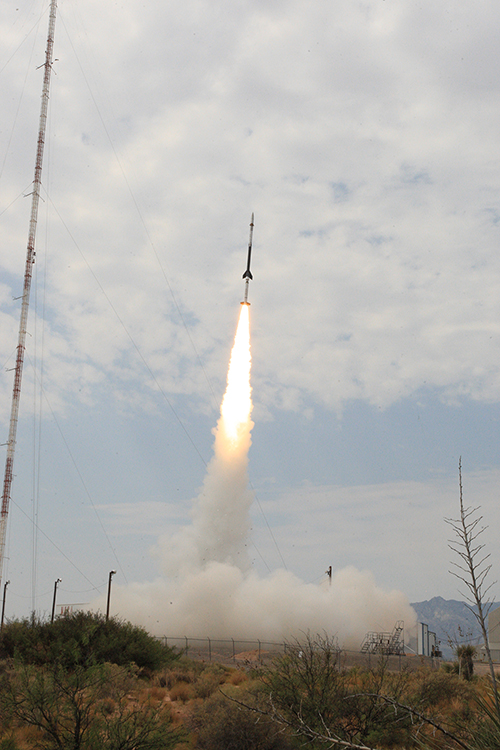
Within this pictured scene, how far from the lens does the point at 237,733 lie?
16.3 meters

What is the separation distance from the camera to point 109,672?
20.6 m

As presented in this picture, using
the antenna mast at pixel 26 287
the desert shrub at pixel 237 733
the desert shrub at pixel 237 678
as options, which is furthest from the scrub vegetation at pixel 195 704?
the antenna mast at pixel 26 287

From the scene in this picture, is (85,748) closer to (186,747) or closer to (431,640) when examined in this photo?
(186,747)

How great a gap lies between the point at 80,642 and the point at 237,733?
10822mm

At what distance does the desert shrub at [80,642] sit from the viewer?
24.0 meters

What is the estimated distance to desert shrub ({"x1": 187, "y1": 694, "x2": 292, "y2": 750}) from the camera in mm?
16016

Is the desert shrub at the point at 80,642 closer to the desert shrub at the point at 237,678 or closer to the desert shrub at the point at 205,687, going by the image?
the desert shrub at the point at 237,678

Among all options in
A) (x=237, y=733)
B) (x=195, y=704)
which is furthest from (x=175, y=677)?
(x=237, y=733)

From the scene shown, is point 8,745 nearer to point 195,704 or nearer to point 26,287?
point 195,704

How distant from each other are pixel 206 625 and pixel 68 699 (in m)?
44.7

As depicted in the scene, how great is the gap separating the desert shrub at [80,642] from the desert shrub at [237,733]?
795 cm

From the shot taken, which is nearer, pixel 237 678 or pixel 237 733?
pixel 237 733

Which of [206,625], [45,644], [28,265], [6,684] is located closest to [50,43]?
[28,265]

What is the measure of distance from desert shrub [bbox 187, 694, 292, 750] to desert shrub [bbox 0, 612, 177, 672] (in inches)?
313
